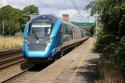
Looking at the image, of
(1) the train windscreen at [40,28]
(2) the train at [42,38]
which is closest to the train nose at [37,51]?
(2) the train at [42,38]

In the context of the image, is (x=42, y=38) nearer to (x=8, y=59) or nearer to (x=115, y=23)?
(x=8, y=59)

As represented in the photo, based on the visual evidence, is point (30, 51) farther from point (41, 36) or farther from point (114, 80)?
point (114, 80)

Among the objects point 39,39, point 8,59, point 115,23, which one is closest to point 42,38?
point 39,39

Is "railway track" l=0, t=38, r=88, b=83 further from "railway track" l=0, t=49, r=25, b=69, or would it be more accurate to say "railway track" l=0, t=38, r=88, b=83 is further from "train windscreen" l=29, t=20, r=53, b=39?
"train windscreen" l=29, t=20, r=53, b=39

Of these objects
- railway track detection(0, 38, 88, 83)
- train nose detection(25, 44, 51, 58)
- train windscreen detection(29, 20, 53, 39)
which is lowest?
railway track detection(0, 38, 88, 83)

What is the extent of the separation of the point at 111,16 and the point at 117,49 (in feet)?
3.81

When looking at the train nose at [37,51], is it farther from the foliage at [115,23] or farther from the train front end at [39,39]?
the foliage at [115,23]

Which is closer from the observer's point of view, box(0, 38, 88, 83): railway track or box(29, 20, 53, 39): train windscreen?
box(0, 38, 88, 83): railway track

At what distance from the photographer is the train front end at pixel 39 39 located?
21.6m

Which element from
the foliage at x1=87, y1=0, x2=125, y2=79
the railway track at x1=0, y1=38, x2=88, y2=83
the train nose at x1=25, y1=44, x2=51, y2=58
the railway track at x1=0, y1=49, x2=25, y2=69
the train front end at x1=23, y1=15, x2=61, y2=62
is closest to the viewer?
the foliage at x1=87, y1=0, x2=125, y2=79

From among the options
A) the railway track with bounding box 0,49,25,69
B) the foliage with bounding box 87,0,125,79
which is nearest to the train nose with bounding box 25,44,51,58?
the railway track with bounding box 0,49,25,69

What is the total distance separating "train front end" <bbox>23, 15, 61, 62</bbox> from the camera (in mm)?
21594

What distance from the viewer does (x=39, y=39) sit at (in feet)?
72.9

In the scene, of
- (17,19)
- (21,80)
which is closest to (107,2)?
(21,80)
